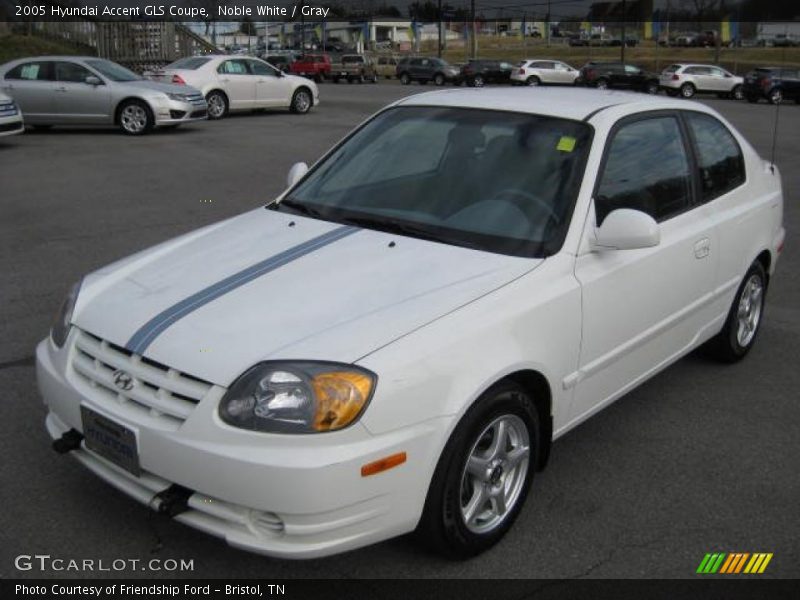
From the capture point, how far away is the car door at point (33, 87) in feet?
53.5

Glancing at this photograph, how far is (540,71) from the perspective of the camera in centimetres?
4116

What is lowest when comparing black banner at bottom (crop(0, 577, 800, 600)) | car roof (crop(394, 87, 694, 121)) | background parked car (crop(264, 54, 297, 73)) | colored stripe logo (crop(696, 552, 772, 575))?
colored stripe logo (crop(696, 552, 772, 575))

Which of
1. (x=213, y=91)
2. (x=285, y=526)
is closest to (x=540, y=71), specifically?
(x=213, y=91)

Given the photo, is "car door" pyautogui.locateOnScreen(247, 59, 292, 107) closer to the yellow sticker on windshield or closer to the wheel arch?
the wheel arch

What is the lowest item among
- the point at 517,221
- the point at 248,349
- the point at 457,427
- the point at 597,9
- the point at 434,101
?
the point at 457,427

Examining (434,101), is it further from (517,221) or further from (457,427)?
(457,427)

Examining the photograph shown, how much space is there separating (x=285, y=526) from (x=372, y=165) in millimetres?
2087

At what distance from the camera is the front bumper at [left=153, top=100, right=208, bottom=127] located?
16.4 metres

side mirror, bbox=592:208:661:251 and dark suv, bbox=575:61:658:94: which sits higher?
dark suv, bbox=575:61:658:94

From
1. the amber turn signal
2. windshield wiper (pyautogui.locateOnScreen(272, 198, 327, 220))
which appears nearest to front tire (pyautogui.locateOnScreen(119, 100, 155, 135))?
windshield wiper (pyautogui.locateOnScreen(272, 198, 327, 220))

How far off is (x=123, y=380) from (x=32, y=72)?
15.6 meters

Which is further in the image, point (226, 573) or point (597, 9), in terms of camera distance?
point (597, 9)

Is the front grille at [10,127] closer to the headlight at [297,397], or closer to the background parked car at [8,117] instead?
the background parked car at [8,117]

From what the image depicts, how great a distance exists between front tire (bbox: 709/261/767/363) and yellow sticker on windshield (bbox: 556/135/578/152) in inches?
68.2
